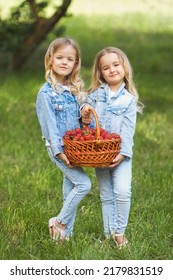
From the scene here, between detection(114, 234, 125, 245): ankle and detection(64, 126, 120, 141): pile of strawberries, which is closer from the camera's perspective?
detection(64, 126, 120, 141): pile of strawberries

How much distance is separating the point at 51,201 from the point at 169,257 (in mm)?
1331

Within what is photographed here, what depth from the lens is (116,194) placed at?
4.50 m

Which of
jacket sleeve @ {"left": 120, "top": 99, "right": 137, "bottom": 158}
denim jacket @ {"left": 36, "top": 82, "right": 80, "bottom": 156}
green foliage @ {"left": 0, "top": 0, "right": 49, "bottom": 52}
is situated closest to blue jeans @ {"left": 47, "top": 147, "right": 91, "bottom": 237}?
denim jacket @ {"left": 36, "top": 82, "right": 80, "bottom": 156}

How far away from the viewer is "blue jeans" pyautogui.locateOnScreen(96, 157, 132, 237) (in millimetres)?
4484

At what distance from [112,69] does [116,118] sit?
0.32m

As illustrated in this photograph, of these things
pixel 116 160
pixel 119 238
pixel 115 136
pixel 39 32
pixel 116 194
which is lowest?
pixel 119 238

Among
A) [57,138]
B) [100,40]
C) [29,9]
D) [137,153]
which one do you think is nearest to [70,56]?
[57,138]

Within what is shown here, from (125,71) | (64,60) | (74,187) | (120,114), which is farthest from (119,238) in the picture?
(64,60)

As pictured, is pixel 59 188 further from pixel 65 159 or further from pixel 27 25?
pixel 27 25

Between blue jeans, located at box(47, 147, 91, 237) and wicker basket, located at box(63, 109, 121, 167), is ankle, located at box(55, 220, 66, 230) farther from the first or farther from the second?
wicker basket, located at box(63, 109, 121, 167)

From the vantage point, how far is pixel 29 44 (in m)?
11.5

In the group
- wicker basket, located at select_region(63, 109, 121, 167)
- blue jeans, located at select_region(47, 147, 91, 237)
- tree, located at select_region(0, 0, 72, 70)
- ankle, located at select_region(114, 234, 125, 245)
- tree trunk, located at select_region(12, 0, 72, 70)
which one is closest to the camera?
wicker basket, located at select_region(63, 109, 121, 167)

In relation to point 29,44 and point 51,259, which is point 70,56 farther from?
point 29,44

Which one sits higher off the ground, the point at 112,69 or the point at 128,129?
the point at 112,69
